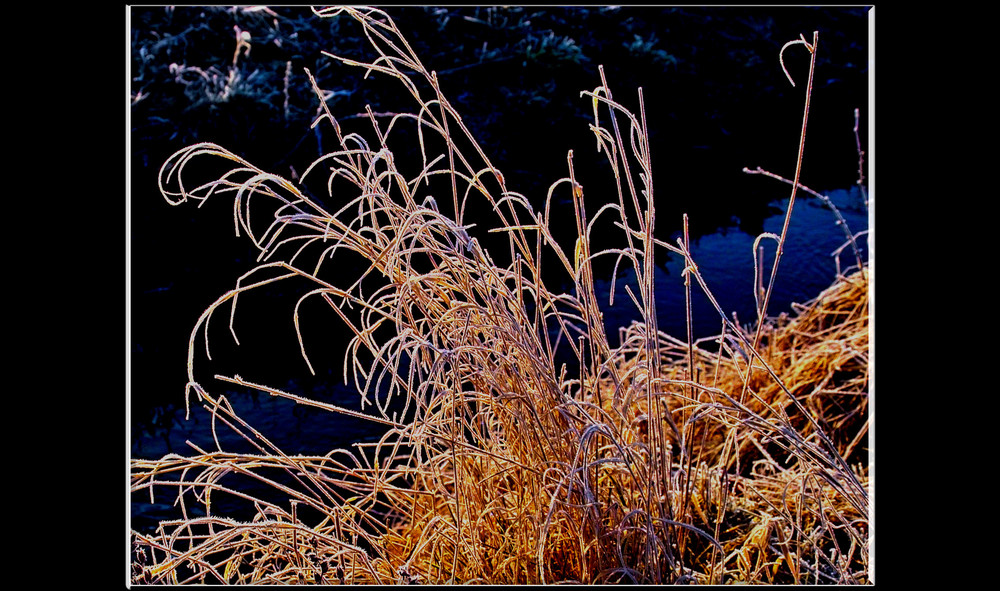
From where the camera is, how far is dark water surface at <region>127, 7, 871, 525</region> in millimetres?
1427

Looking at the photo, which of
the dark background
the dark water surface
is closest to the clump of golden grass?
the dark water surface

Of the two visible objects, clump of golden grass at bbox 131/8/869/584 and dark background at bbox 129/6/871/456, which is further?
dark background at bbox 129/6/871/456

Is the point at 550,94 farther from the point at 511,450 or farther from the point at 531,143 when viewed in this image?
the point at 511,450

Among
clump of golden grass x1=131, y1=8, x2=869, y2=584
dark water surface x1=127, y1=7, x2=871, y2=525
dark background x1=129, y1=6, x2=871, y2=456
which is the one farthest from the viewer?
dark background x1=129, y1=6, x2=871, y2=456

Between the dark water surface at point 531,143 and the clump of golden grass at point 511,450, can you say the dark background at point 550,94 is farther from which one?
the clump of golden grass at point 511,450

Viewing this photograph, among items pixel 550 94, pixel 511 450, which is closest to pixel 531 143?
pixel 550 94

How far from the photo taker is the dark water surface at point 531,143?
4.68 ft

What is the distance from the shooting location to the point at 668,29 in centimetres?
210

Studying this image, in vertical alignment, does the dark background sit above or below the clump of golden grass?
above

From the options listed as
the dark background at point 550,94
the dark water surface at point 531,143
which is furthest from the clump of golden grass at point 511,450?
the dark background at point 550,94

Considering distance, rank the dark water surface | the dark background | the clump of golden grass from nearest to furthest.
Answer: the clump of golden grass, the dark water surface, the dark background

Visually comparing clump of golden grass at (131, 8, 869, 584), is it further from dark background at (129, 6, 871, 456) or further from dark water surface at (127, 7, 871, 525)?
dark background at (129, 6, 871, 456)

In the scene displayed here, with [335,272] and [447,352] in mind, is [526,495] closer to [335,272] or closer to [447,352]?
[447,352]
